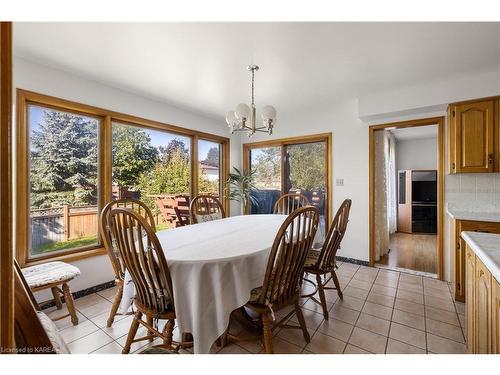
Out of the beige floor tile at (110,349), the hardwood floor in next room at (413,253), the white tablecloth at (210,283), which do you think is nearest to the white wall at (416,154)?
the hardwood floor in next room at (413,253)

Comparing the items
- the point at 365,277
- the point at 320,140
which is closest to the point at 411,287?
the point at 365,277

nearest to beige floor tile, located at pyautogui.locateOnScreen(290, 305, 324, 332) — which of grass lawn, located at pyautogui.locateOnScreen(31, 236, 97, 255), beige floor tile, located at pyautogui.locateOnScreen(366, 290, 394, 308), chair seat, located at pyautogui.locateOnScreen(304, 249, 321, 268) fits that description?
chair seat, located at pyautogui.locateOnScreen(304, 249, 321, 268)

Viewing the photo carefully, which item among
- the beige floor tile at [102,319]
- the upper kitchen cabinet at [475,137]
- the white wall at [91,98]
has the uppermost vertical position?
the white wall at [91,98]

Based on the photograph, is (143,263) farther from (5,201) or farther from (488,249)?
(488,249)

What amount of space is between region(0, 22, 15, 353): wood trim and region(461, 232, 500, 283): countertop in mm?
1465

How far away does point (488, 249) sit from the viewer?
3.55 ft

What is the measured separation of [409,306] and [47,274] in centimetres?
325

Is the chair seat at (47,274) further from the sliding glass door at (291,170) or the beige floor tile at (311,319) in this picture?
the sliding glass door at (291,170)

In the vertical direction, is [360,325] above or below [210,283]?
below

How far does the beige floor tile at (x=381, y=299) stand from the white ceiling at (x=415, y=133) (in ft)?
11.5

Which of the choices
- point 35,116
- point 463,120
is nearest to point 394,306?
point 463,120

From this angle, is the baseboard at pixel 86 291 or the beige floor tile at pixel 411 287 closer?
the baseboard at pixel 86 291

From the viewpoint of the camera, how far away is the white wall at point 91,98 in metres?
2.17

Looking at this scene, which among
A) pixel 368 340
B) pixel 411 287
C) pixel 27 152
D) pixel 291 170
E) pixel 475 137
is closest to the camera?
pixel 368 340
